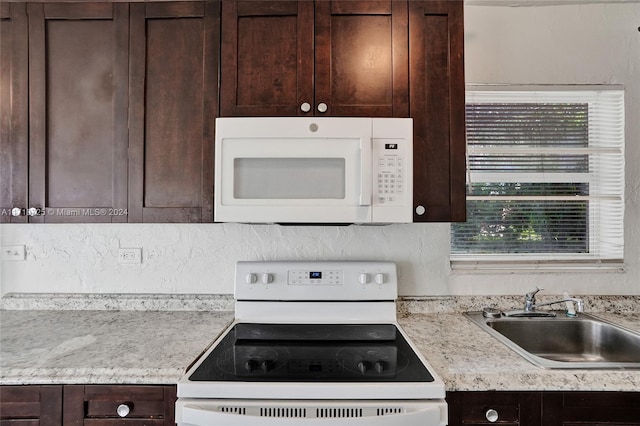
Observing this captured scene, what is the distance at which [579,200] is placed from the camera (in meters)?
1.70

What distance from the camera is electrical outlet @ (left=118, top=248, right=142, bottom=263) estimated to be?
1675mm

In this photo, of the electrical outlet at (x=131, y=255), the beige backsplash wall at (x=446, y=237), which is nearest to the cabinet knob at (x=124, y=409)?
the beige backsplash wall at (x=446, y=237)

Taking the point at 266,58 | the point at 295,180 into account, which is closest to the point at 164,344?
the point at 295,180

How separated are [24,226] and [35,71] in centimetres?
76

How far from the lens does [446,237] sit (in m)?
1.67

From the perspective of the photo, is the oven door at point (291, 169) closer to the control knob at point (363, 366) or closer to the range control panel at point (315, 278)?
the range control panel at point (315, 278)

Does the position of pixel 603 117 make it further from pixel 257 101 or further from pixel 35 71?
pixel 35 71

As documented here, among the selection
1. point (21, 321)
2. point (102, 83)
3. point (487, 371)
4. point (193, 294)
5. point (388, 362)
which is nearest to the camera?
point (487, 371)

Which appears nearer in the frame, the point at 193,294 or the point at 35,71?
the point at 35,71

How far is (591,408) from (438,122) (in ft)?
3.30

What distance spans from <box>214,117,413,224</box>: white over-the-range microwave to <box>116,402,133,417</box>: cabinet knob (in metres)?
0.61

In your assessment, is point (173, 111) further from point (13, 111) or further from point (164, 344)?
point (164, 344)

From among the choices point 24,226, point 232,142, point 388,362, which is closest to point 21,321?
point 24,226

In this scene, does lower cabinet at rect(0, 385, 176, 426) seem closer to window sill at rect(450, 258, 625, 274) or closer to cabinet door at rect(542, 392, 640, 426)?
cabinet door at rect(542, 392, 640, 426)
